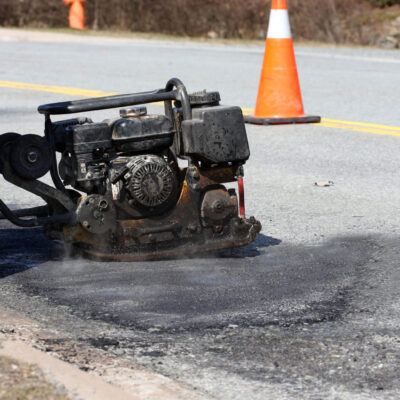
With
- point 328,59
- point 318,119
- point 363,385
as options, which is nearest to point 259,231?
point 363,385

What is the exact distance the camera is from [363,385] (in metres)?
3.28

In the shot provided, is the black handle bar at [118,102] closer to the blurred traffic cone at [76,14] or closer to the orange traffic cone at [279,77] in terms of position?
the orange traffic cone at [279,77]

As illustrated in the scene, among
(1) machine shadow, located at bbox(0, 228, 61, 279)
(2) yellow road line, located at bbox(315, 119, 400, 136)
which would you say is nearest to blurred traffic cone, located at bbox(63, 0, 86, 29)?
(2) yellow road line, located at bbox(315, 119, 400, 136)

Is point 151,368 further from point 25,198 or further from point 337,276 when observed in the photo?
point 25,198

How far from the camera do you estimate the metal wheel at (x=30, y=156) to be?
4645mm

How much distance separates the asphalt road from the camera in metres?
3.43

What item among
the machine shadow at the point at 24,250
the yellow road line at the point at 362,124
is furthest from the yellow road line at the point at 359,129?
the machine shadow at the point at 24,250

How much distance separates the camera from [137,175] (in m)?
4.74

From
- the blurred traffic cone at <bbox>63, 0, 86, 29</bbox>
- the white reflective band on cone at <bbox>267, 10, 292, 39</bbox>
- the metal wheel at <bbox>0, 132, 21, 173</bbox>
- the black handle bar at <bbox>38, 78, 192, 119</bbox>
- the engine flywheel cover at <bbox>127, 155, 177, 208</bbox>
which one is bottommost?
the engine flywheel cover at <bbox>127, 155, 177, 208</bbox>

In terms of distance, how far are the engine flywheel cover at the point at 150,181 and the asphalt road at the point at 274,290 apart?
0.33m

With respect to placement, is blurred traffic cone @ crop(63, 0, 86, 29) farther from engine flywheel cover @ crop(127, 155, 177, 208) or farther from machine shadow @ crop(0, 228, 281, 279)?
engine flywheel cover @ crop(127, 155, 177, 208)

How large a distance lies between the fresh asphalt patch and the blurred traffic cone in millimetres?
18138

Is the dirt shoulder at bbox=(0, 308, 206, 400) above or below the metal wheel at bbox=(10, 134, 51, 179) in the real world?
below

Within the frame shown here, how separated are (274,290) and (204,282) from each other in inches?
13.3
